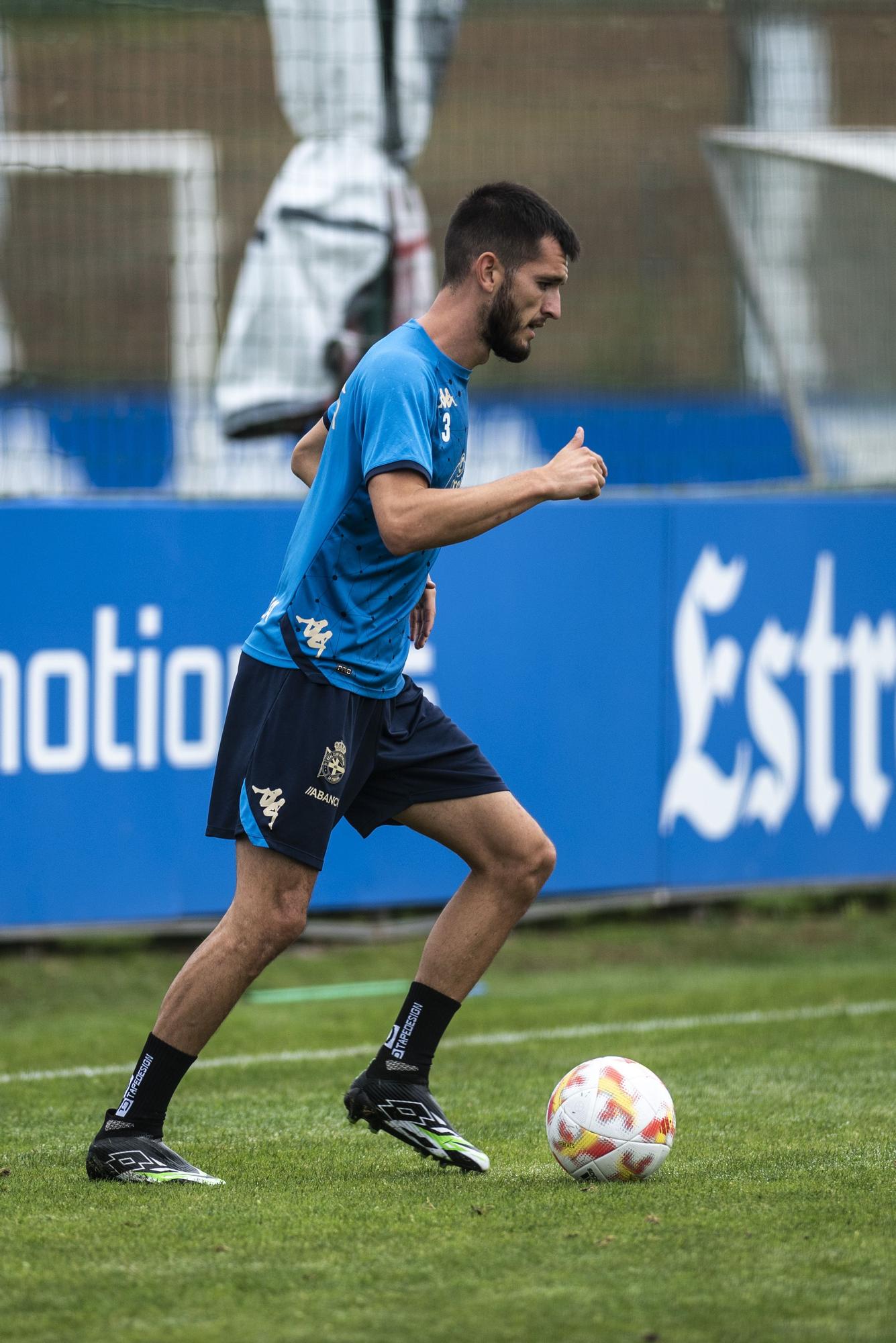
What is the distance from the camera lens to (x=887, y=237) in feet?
38.3

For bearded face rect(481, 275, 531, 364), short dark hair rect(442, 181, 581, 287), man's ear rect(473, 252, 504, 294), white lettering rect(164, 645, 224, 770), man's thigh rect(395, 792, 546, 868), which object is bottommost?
white lettering rect(164, 645, 224, 770)

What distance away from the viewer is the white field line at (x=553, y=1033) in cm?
630

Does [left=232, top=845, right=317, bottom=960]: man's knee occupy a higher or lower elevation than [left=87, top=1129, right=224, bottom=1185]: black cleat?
higher

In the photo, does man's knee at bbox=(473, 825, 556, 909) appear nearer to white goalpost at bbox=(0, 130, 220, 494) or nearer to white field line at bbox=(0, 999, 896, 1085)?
white field line at bbox=(0, 999, 896, 1085)

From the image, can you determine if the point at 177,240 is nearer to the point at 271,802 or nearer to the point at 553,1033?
the point at 553,1033

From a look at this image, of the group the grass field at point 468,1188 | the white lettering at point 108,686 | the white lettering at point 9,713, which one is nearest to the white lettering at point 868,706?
the grass field at point 468,1188

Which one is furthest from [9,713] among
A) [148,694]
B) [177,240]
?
[177,240]

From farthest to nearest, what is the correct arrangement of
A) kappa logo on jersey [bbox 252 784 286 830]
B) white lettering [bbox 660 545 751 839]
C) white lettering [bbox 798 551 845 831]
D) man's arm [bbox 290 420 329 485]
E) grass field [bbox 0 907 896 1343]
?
white lettering [bbox 798 551 845 831]
white lettering [bbox 660 545 751 839]
man's arm [bbox 290 420 329 485]
kappa logo on jersey [bbox 252 784 286 830]
grass field [bbox 0 907 896 1343]

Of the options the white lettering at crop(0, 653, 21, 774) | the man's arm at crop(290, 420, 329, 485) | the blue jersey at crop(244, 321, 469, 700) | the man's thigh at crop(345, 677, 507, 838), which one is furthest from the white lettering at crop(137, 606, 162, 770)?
the blue jersey at crop(244, 321, 469, 700)

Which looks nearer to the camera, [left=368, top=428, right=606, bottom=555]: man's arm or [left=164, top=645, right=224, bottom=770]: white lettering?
[left=368, top=428, right=606, bottom=555]: man's arm

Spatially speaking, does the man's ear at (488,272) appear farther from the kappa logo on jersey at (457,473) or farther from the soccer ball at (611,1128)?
the soccer ball at (611,1128)

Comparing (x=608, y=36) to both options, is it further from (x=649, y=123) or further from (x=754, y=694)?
(x=754, y=694)

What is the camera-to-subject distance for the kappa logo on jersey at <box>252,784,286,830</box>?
175 inches

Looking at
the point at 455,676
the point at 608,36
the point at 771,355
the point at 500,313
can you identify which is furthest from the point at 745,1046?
the point at 608,36
